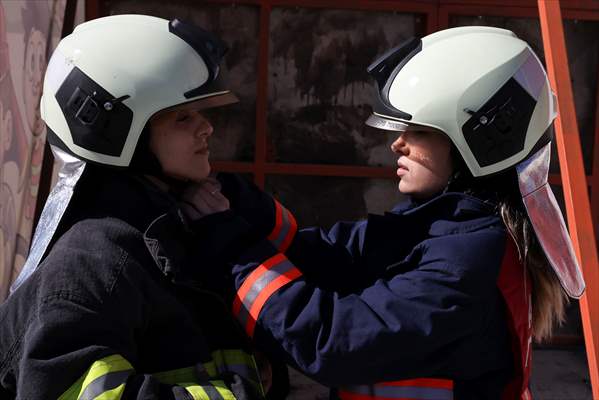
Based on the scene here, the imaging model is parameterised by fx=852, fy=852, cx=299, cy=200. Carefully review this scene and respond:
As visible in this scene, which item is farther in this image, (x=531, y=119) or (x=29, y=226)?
(x=29, y=226)

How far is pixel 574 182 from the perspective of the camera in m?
3.42

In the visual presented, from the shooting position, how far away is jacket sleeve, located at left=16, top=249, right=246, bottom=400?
1861mm

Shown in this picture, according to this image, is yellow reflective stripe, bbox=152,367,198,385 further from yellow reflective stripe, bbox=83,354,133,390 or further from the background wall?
the background wall

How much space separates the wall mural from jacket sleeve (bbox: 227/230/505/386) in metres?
2.26

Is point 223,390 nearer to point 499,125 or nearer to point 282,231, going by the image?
point 282,231

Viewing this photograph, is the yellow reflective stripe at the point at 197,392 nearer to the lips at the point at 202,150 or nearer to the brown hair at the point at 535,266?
the lips at the point at 202,150

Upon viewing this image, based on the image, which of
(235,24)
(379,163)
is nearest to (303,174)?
(379,163)

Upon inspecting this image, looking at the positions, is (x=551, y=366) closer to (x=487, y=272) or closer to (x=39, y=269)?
(x=487, y=272)

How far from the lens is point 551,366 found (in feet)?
16.7

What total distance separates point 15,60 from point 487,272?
9.18ft

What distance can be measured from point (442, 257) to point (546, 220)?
14.1 inches

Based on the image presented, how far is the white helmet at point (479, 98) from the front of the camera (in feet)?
7.18

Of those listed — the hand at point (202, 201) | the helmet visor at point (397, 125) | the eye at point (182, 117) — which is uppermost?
the eye at point (182, 117)

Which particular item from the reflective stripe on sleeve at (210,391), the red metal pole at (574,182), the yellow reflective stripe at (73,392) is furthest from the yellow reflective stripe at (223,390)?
the red metal pole at (574,182)
